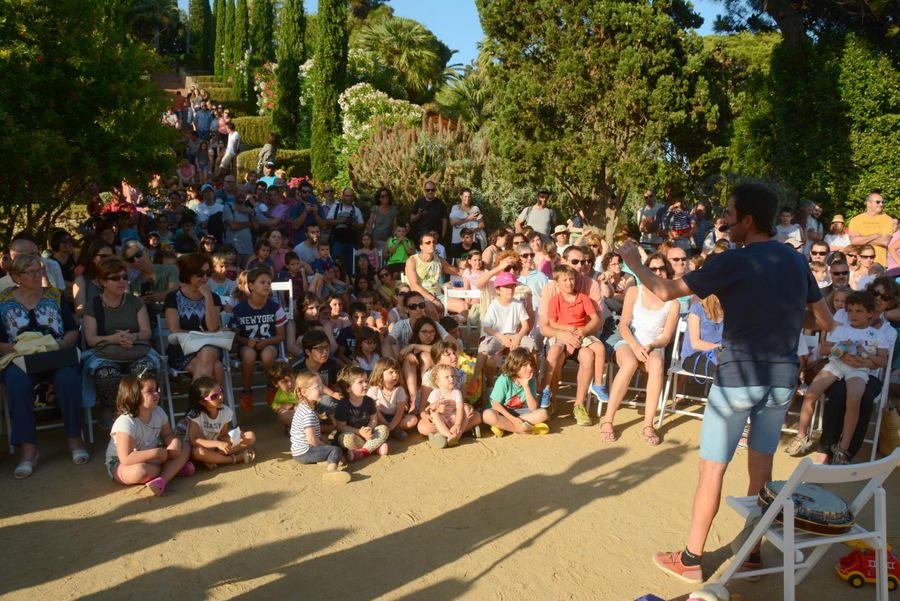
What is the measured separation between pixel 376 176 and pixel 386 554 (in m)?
10.9

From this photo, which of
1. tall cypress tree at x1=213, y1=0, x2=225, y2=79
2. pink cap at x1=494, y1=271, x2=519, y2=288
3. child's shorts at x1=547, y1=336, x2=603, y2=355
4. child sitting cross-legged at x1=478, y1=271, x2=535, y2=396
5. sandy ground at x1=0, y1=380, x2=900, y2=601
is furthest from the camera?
Answer: tall cypress tree at x1=213, y1=0, x2=225, y2=79

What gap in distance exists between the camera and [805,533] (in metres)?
3.57

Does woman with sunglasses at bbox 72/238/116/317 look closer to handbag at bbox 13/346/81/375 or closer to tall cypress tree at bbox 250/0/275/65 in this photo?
handbag at bbox 13/346/81/375

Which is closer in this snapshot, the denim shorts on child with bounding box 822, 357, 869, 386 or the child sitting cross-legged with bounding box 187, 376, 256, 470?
the child sitting cross-legged with bounding box 187, 376, 256, 470

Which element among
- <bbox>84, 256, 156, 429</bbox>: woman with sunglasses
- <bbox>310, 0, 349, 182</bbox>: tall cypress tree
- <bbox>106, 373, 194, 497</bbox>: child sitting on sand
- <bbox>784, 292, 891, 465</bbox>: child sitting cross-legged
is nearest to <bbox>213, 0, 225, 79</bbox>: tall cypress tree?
<bbox>310, 0, 349, 182</bbox>: tall cypress tree

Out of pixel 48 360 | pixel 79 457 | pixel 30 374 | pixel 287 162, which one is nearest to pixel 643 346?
pixel 79 457

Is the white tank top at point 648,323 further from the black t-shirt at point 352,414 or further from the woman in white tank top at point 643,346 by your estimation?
the black t-shirt at point 352,414

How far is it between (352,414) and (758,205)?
334 cm

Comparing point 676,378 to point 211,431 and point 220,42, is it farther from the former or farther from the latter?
point 220,42

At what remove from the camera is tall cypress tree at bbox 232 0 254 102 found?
32.1 metres

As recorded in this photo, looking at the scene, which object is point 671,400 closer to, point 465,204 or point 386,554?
point 386,554

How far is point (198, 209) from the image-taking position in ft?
34.1

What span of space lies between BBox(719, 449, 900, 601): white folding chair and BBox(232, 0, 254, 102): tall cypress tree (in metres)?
31.3

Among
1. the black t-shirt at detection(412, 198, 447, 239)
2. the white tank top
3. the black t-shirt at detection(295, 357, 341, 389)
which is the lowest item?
the black t-shirt at detection(295, 357, 341, 389)
